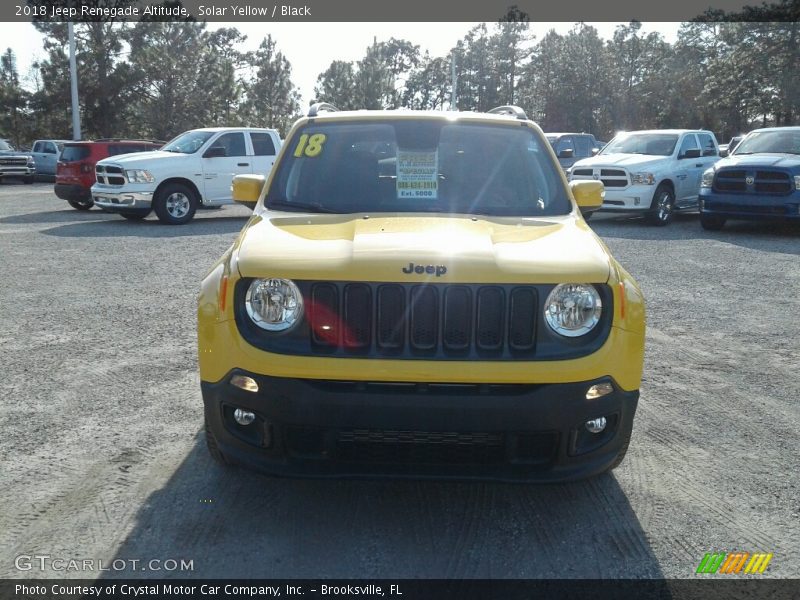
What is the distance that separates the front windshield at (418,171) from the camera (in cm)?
420

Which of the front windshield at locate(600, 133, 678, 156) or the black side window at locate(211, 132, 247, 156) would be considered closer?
the front windshield at locate(600, 133, 678, 156)

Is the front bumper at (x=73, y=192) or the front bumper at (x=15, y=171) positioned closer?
the front bumper at (x=73, y=192)

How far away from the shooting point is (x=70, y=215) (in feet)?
57.3

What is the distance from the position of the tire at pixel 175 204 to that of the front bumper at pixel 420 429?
1283cm

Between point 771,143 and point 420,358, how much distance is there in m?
13.1

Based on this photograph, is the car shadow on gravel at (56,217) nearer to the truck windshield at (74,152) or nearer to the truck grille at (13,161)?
the truck windshield at (74,152)

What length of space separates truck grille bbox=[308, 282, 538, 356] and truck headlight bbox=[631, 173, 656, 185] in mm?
12357

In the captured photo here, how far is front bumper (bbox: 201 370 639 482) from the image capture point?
9.66ft

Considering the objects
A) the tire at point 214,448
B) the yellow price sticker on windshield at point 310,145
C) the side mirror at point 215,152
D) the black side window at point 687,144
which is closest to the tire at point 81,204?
the side mirror at point 215,152

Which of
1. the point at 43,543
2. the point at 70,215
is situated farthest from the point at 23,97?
the point at 43,543

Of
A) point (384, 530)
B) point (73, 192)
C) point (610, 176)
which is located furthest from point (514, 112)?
point (73, 192)

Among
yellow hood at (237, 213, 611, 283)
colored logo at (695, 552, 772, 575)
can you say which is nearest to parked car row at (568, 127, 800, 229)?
yellow hood at (237, 213, 611, 283)

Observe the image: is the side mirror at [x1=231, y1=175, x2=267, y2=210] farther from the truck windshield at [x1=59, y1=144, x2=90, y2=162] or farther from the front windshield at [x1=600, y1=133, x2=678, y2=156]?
the truck windshield at [x1=59, y1=144, x2=90, y2=162]

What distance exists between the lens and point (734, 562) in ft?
10.0
